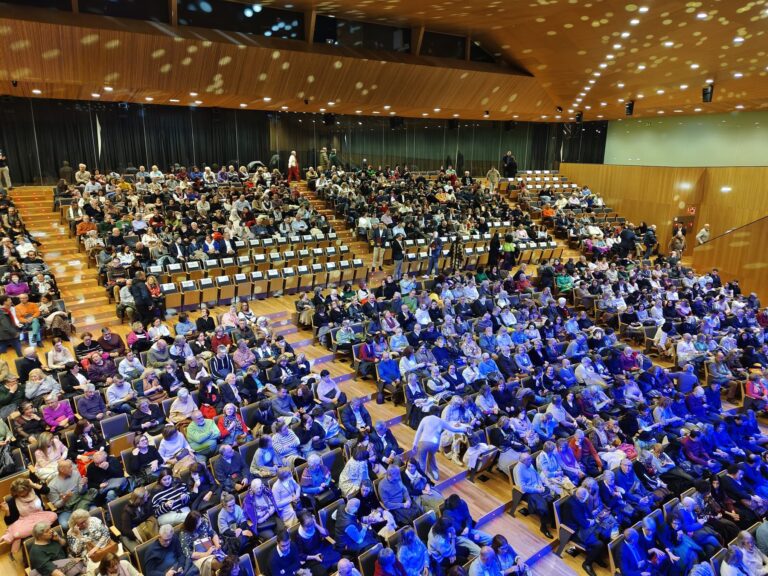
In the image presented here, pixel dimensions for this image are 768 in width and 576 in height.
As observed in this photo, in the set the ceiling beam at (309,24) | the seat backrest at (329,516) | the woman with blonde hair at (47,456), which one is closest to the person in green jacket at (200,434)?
the woman with blonde hair at (47,456)

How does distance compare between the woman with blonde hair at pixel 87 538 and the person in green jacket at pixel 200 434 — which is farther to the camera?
the person in green jacket at pixel 200 434

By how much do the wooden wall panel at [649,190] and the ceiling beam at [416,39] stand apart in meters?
9.11

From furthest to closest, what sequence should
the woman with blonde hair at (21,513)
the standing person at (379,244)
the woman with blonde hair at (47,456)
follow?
the standing person at (379,244) → the woman with blonde hair at (47,456) → the woman with blonde hair at (21,513)

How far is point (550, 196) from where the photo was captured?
60.5ft

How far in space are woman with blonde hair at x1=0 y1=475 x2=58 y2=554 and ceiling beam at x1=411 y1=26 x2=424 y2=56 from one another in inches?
515

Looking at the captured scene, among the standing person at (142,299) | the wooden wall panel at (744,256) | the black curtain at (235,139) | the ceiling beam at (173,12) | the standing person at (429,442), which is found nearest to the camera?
the standing person at (429,442)

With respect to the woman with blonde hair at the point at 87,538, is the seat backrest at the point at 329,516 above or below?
below

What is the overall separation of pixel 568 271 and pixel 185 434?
9296 mm

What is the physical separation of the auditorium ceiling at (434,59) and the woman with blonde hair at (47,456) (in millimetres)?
7168

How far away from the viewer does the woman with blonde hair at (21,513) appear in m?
4.57

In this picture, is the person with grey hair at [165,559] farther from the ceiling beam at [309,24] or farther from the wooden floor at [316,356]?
the ceiling beam at [309,24]

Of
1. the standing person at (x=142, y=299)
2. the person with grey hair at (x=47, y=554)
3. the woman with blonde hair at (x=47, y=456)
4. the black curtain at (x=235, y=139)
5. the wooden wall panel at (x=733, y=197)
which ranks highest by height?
the black curtain at (x=235, y=139)

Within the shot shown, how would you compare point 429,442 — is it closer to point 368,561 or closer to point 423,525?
point 423,525

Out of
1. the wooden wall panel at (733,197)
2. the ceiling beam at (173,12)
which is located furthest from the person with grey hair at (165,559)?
the wooden wall panel at (733,197)
